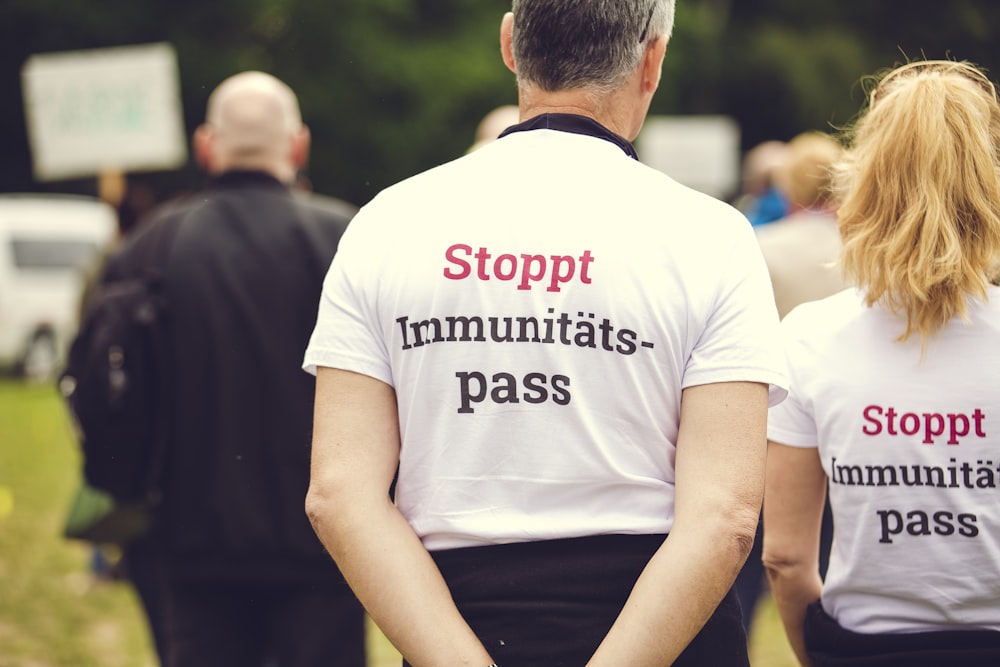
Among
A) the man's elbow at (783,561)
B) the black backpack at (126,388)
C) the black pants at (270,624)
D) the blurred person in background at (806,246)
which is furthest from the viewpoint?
the blurred person in background at (806,246)

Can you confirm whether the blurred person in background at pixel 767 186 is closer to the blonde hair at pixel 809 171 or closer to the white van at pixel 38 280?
the blonde hair at pixel 809 171

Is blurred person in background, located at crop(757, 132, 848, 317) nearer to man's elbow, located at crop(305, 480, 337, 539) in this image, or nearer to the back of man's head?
the back of man's head

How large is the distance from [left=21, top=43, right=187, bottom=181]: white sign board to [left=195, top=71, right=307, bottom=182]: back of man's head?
4692 mm

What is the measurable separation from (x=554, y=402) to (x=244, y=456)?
1.69m

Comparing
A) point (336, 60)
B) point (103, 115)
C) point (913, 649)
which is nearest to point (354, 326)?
point (913, 649)

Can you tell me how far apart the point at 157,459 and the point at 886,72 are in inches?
82.0

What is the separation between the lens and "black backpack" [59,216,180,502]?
3.48 meters

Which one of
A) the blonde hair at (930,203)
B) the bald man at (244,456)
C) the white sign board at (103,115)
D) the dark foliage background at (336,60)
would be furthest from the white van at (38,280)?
the blonde hair at (930,203)

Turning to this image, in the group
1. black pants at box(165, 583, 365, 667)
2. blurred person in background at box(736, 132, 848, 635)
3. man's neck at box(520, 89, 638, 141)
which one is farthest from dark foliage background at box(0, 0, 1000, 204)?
man's neck at box(520, 89, 638, 141)

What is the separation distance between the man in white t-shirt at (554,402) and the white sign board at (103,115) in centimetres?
670

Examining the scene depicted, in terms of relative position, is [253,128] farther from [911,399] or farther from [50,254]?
[50,254]

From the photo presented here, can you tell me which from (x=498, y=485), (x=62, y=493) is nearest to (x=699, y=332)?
(x=498, y=485)

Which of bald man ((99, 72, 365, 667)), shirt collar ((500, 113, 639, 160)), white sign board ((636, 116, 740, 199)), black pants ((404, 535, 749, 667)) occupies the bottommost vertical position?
white sign board ((636, 116, 740, 199))

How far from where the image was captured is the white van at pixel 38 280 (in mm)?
18219
